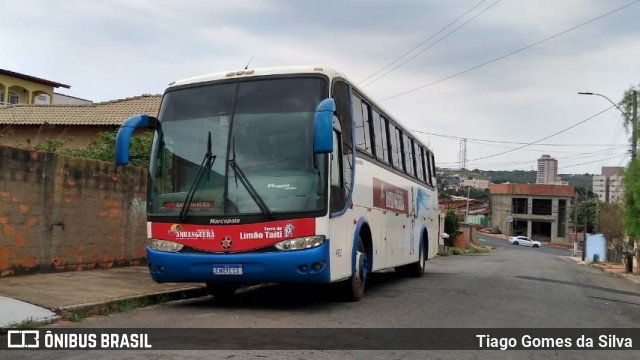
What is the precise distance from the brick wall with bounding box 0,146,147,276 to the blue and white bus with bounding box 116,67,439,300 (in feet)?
9.85

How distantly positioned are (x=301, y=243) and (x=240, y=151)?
1.54m

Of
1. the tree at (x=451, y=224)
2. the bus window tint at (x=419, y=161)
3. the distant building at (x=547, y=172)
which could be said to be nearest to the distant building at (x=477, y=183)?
the distant building at (x=547, y=172)

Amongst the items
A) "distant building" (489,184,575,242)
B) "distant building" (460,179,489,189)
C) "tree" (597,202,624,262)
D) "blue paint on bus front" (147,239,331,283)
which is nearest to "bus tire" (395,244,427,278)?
"blue paint on bus front" (147,239,331,283)

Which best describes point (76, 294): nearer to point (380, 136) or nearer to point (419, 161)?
point (380, 136)

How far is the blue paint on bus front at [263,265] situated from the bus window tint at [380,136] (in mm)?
3680

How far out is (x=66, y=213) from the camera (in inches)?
451

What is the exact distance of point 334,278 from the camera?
27.5 feet

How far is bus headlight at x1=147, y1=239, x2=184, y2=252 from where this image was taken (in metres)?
8.38

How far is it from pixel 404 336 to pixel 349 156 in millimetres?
3106

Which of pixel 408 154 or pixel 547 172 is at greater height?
pixel 547 172

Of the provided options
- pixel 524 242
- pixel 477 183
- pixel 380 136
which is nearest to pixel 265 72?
pixel 380 136

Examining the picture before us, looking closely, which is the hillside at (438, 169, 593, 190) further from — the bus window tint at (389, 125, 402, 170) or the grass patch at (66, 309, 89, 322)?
the grass patch at (66, 309, 89, 322)

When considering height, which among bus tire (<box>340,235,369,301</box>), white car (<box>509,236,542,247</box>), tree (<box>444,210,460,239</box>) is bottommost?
white car (<box>509,236,542,247</box>)

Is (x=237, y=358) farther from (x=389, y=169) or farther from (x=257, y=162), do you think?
(x=389, y=169)
